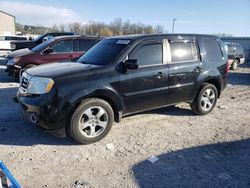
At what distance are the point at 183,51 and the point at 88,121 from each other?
8.61 ft

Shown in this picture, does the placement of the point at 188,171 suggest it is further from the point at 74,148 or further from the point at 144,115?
the point at 144,115

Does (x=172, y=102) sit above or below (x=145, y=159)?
above

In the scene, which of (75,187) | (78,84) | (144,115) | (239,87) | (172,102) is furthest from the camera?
(239,87)

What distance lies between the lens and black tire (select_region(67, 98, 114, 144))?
388 cm

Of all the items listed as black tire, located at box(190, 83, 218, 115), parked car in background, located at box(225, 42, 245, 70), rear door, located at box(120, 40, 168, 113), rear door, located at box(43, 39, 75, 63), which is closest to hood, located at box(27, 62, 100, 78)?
rear door, located at box(120, 40, 168, 113)

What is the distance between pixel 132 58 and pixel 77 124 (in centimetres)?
161

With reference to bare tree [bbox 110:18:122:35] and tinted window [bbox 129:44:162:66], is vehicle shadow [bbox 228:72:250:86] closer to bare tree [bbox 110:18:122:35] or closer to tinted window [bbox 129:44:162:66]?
tinted window [bbox 129:44:162:66]

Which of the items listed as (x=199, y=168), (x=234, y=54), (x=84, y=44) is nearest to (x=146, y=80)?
(x=199, y=168)

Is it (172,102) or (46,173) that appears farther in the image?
(172,102)

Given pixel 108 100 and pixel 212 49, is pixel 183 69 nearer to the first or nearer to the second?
pixel 212 49

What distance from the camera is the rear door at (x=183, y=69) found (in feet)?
16.4

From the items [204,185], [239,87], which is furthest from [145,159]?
[239,87]

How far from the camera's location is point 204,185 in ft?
9.96

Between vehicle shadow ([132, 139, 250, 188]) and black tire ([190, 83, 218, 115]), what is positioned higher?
black tire ([190, 83, 218, 115])
